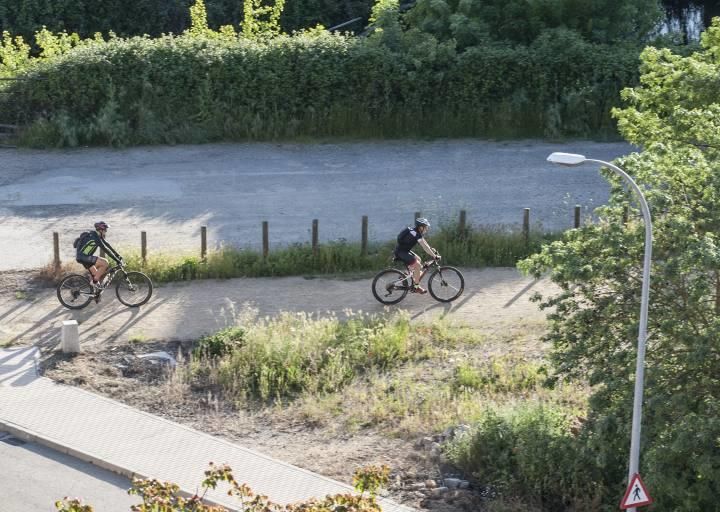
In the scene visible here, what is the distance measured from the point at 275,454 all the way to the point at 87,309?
239 inches

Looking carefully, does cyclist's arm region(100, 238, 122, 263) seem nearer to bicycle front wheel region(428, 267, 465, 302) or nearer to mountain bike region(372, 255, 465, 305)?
mountain bike region(372, 255, 465, 305)

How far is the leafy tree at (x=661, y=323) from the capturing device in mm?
13008

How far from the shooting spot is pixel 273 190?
86.8ft

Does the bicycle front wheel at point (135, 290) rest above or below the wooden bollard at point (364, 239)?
below

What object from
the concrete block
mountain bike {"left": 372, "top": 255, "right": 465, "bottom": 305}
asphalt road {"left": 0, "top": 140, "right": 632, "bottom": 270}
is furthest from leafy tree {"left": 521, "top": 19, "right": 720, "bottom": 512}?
asphalt road {"left": 0, "top": 140, "right": 632, "bottom": 270}

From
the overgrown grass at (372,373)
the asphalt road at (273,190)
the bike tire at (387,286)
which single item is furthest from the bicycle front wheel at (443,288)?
the asphalt road at (273,190)

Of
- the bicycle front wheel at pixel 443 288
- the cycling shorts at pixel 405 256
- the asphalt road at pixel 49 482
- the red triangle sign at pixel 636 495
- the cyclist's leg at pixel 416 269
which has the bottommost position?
the asphalt road at pixel 49 482

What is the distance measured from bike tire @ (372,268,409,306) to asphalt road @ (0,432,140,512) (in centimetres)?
678

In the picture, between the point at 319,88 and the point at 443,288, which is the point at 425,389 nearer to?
the point at 443,288

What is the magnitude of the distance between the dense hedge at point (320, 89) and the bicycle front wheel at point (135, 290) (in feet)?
34.3

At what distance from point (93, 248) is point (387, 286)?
4923 mm

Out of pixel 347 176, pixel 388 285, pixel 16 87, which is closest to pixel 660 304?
pixel 388 285

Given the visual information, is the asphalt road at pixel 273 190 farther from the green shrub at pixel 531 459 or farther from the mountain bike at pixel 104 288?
the green shrub at pixel 531 459

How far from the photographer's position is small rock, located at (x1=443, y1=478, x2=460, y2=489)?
1466 cm
